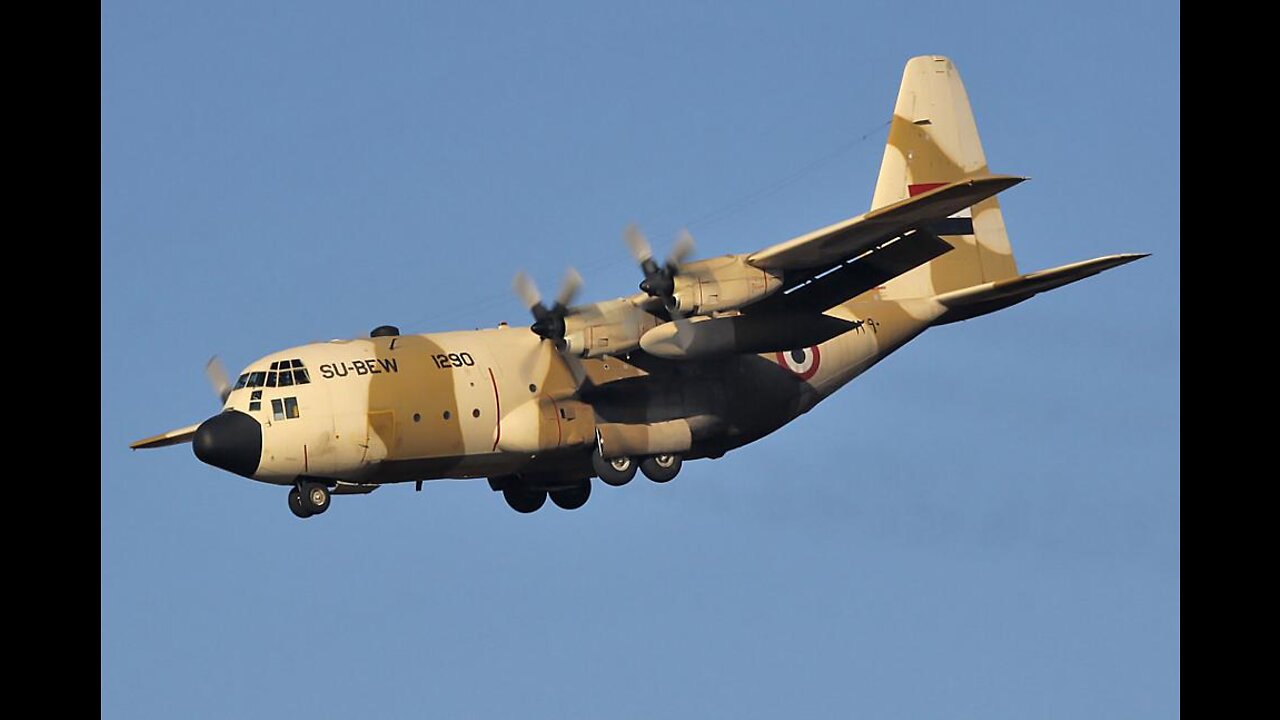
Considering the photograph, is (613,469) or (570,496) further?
(570,496)

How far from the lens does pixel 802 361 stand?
30.6 metres

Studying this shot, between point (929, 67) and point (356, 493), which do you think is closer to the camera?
point (356, 493)

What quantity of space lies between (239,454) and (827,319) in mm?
8683

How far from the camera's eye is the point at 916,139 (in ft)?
109

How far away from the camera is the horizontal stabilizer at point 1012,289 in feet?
96.6

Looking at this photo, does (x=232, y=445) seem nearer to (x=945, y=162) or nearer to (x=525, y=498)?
(x=525, y=498)

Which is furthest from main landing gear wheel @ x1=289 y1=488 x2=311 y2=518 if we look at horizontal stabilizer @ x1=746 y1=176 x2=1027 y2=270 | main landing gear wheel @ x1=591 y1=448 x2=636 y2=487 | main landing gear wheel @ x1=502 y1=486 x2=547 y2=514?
horizontal stabilizer @ x1=746 y1=176 x2=1027 y2=270

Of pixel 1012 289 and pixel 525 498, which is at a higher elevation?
pixel 1012 289

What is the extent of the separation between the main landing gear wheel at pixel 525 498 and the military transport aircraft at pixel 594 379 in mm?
22

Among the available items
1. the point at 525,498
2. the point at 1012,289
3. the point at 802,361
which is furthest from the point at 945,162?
the point at 525,498

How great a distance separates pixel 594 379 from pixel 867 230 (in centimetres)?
493
